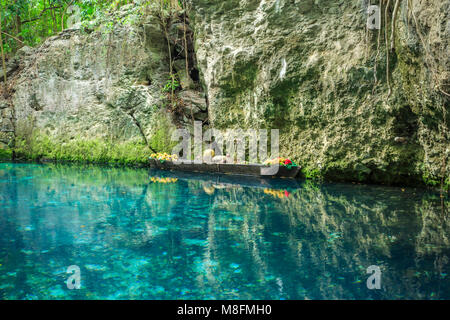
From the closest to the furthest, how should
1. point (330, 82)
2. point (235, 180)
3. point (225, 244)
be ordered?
point (225, 244) < point (330, 82) < point (235, 180)

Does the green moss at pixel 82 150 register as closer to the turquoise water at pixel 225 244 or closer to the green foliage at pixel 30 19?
the green foliage at pixel 30 19

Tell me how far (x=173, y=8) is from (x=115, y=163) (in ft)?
21.3

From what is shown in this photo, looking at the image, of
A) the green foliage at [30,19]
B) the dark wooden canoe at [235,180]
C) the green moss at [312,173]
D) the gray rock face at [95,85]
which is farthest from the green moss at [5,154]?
the green moss at [312,173]

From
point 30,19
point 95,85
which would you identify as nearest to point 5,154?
point 95,85

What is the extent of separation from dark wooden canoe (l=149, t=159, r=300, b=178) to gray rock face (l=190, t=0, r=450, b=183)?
0.61 m

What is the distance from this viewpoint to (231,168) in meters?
10.4

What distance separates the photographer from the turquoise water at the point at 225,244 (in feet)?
9.41

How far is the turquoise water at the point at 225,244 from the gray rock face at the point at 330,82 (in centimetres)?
119

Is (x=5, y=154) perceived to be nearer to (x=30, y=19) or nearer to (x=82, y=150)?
(x=82, y=150)

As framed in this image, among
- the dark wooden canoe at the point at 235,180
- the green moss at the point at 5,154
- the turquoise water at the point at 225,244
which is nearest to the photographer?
the turquoise water at the point at 225,244

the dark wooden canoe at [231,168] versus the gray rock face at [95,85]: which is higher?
the gray rock face at [95,85]

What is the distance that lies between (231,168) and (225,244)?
643 centimetres

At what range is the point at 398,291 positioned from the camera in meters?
2.75

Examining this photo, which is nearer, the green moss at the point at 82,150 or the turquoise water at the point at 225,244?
the turquoise water at the point at 225,244
